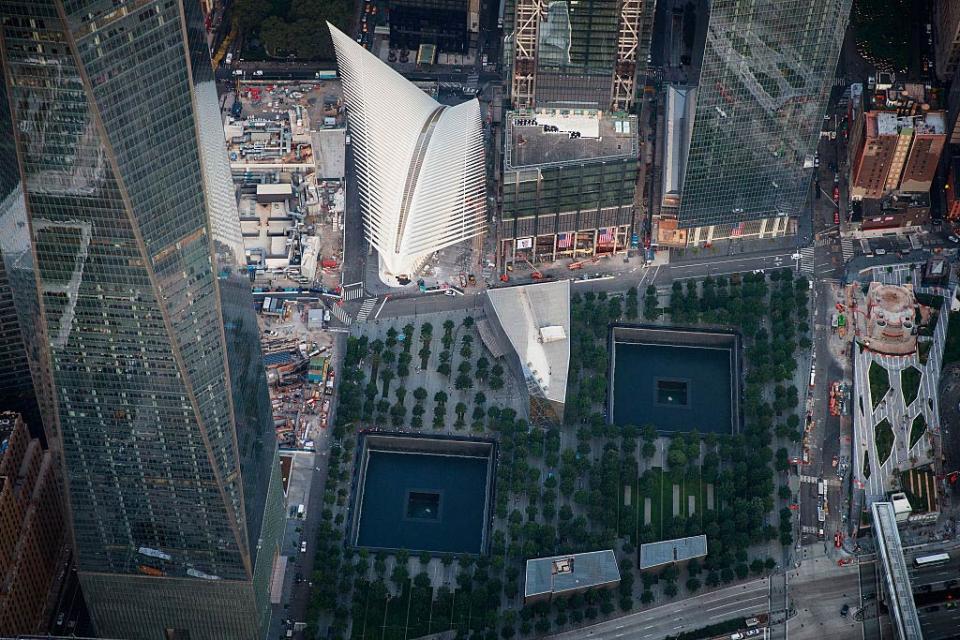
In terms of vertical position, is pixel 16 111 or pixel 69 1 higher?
pixel 69 1

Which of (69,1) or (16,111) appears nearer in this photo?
(69,1)

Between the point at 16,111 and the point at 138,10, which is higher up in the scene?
the point at 138,10

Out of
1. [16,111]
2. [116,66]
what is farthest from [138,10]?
[16,111]

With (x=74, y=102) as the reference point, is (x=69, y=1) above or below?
above

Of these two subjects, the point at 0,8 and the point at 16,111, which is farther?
the point at 16,111

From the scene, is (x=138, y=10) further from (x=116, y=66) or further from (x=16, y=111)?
(x=16, y=111)
